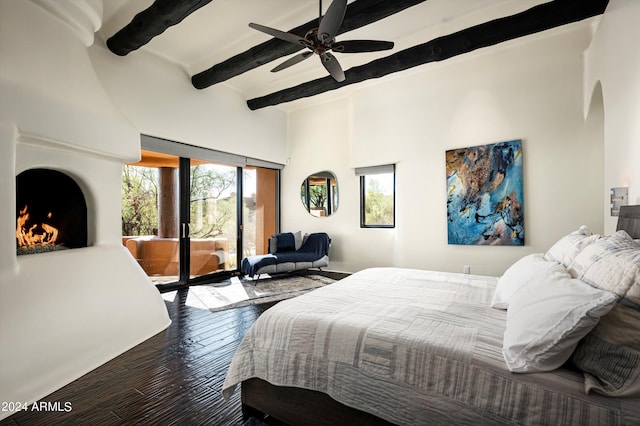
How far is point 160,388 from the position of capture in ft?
6.44

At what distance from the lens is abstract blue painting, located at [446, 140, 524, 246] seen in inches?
159

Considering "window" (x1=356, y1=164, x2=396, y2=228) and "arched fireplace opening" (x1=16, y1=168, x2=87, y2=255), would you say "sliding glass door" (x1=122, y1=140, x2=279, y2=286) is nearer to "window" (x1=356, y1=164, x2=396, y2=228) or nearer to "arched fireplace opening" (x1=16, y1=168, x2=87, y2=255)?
"arched fireplace opening" (x1=16, y1=168, x2=87, y2=255)

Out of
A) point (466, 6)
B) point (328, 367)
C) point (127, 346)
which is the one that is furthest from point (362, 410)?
point (466, 6)

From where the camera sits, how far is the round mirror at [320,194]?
19.2 ft

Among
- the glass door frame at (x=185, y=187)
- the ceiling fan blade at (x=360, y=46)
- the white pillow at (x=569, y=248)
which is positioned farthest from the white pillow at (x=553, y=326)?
the glass door frame at (x=185, y=187)

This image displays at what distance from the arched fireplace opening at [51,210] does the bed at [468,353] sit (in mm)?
2172

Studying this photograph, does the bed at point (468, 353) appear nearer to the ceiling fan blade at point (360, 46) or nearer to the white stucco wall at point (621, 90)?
the white stucco wall at point (621, 90)

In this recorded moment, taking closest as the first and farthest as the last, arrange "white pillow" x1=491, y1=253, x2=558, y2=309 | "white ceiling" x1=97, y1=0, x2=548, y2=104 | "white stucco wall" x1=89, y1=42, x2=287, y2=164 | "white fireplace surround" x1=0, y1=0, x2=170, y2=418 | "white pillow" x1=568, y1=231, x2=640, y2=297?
"white pillow" x1=568, y1=231, x2=640, y2=297 < "white pillow" x1=491, y1=253, x2=558, y2=309 < "white fireplace surround" x1=0, y1=0, x2=170, y2=418 < "white ceiling" x1=97, y1=0, x2=548, y2=104 < "white stucco wall" x1=89, y1=42, x2=287, y2=164

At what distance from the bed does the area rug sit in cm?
219

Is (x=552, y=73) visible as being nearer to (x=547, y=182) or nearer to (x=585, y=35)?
(x=585, y=35)

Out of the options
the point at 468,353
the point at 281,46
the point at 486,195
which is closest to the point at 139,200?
the point at 281,46

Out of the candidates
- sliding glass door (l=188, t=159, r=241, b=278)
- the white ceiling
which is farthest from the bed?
sliding glass door (l=188, t=159, r=241, b=278)

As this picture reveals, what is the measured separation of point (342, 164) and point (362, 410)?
479cm

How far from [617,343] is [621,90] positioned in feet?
8.00
